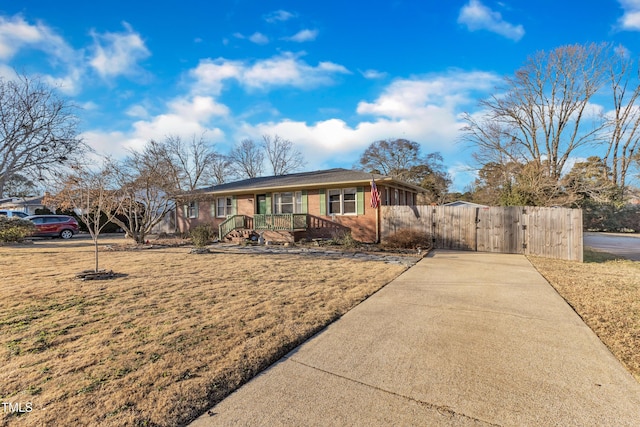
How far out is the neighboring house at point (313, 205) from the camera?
575 inches

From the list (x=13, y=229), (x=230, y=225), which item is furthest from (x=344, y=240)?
(x=13, y=229)

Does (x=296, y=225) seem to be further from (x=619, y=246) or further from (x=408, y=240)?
(x=619, y=246)

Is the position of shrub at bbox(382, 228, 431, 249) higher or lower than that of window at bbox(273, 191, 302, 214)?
lower

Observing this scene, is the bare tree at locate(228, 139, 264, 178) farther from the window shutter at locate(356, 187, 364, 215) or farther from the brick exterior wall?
the window shutter at locate(356, 187, 364, 215)

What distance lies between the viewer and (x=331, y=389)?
2.58 meters

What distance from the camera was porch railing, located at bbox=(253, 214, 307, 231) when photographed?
15.4 metres

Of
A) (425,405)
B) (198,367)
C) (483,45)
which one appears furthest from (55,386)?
(483,45)

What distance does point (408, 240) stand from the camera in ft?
40.1

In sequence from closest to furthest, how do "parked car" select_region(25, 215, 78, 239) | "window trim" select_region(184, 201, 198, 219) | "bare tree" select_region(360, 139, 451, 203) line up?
→ "parked car" select_region(25, 215, 78, 239) < "window trim" select_region(184, 201, 198, 219) < "bare tree" select_region(360, 139, 451, 203)

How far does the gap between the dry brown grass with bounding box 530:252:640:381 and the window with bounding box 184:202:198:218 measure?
19.6 m

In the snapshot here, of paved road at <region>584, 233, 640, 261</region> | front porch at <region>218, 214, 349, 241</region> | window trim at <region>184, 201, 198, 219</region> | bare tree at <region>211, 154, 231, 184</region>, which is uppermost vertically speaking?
bare tree at <region>211, 154, 231, 184</region>

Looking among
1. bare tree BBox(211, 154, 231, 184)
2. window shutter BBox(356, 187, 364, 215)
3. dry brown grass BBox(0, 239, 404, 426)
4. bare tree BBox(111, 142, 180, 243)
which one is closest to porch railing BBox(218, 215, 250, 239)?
bare tree BBox(111, 142, 180, 243)

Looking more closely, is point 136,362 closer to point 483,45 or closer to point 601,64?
point 483,45

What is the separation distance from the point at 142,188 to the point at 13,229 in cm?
770
